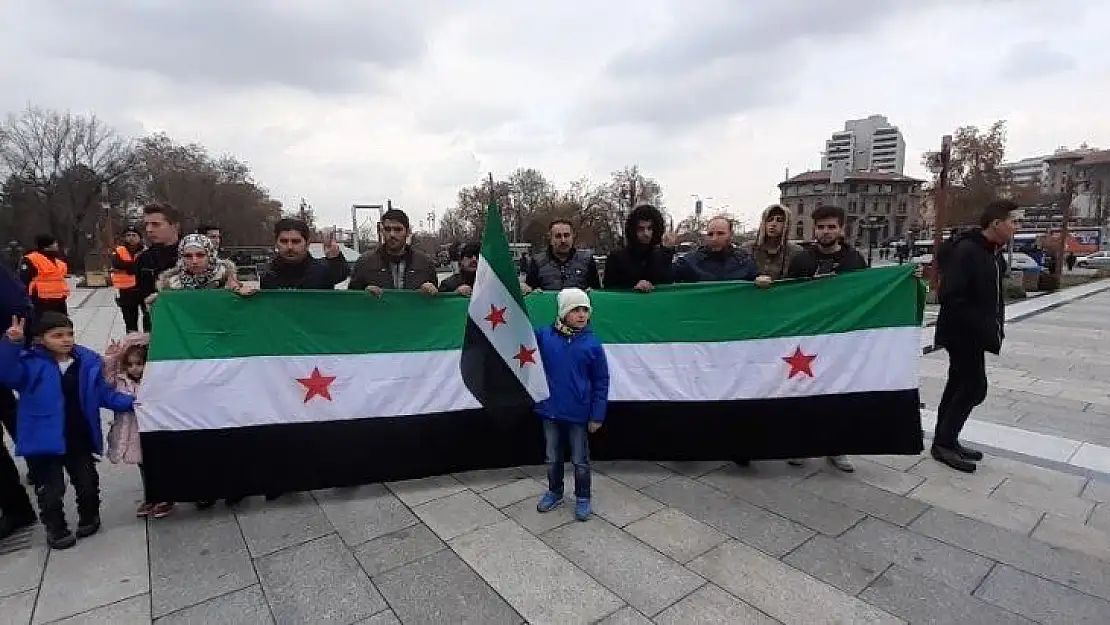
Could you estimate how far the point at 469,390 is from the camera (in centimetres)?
341

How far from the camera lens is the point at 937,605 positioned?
97.5 inches

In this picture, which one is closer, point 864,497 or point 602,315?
point 864,497

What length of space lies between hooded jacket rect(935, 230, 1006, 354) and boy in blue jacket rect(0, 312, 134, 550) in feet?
17.8

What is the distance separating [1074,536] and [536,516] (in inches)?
119

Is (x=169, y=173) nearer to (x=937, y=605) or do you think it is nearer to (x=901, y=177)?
(x=937, y=605)

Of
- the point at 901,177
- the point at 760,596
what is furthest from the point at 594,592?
the point at 901,177

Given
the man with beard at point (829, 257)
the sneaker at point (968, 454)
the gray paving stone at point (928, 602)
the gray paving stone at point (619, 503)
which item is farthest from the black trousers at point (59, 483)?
the sneaker at point (968, 454)

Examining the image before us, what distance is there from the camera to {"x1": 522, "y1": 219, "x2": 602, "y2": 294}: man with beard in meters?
4.13

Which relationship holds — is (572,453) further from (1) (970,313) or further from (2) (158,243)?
(2) (158,243)

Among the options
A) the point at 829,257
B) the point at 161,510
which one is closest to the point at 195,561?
the point at 161,510

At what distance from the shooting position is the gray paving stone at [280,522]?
10.0ft

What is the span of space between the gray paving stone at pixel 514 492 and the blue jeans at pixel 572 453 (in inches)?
7.9

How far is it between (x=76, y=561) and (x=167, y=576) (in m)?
0.60

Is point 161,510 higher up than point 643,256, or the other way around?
point 643,256
